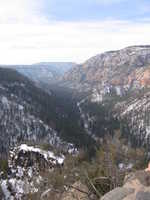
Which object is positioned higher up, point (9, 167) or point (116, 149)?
point (116, 149)

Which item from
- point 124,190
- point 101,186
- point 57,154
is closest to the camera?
point 124,190

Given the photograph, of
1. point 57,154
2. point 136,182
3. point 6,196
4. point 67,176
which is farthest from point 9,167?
point 136,182

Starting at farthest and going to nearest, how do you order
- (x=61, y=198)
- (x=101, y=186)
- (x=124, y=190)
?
(x=61, y=198) → (x=101, y=186) → (x=124, y=190)

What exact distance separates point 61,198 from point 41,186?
237 cm

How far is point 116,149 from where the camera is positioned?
108 feet

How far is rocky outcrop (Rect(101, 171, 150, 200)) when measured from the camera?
49.6ft

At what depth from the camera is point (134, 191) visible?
15867 mm

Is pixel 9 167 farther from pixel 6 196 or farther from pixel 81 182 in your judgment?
pixel 81 182

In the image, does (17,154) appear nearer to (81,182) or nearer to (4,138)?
(81,182)

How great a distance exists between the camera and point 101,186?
2684cm

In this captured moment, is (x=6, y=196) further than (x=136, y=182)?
Yes

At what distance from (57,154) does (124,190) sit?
8415 cm

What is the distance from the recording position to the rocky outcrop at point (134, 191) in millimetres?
15117

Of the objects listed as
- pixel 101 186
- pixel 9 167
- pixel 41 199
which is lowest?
pixel 9 167
